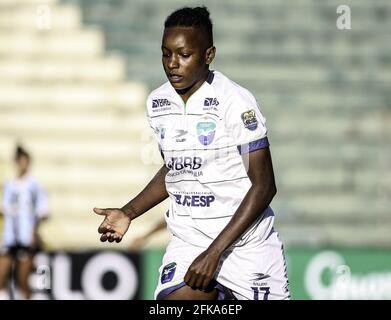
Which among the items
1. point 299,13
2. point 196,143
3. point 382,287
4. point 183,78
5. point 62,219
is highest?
point 299,13

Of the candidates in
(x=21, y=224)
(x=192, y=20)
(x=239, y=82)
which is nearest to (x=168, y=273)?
(x=192, y=20)

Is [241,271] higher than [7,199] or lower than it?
higher

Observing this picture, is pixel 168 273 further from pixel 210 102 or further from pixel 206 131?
pixel 210 102

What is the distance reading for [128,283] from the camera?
9.41 meters

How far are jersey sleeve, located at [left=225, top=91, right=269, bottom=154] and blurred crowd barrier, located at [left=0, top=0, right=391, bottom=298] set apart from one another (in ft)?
19.4

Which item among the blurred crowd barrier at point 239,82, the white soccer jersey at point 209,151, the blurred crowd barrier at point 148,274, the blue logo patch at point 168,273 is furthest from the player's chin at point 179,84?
the blurred crowd barrier at point 239,82

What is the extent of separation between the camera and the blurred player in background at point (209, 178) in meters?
4.32

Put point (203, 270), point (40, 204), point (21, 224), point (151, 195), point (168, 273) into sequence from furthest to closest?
point (40, 204) < point (21, 224) < point (151, 195) < point (168, 273) < point (203, 270)

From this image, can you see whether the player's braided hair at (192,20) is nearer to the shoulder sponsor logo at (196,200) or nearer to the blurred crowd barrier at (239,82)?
the shoulder sponsor logo at (196,200)

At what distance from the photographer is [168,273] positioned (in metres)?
4.57

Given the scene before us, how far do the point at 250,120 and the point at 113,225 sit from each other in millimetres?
782

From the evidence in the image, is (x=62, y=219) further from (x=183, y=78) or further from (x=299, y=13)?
(x=183, y=78)
